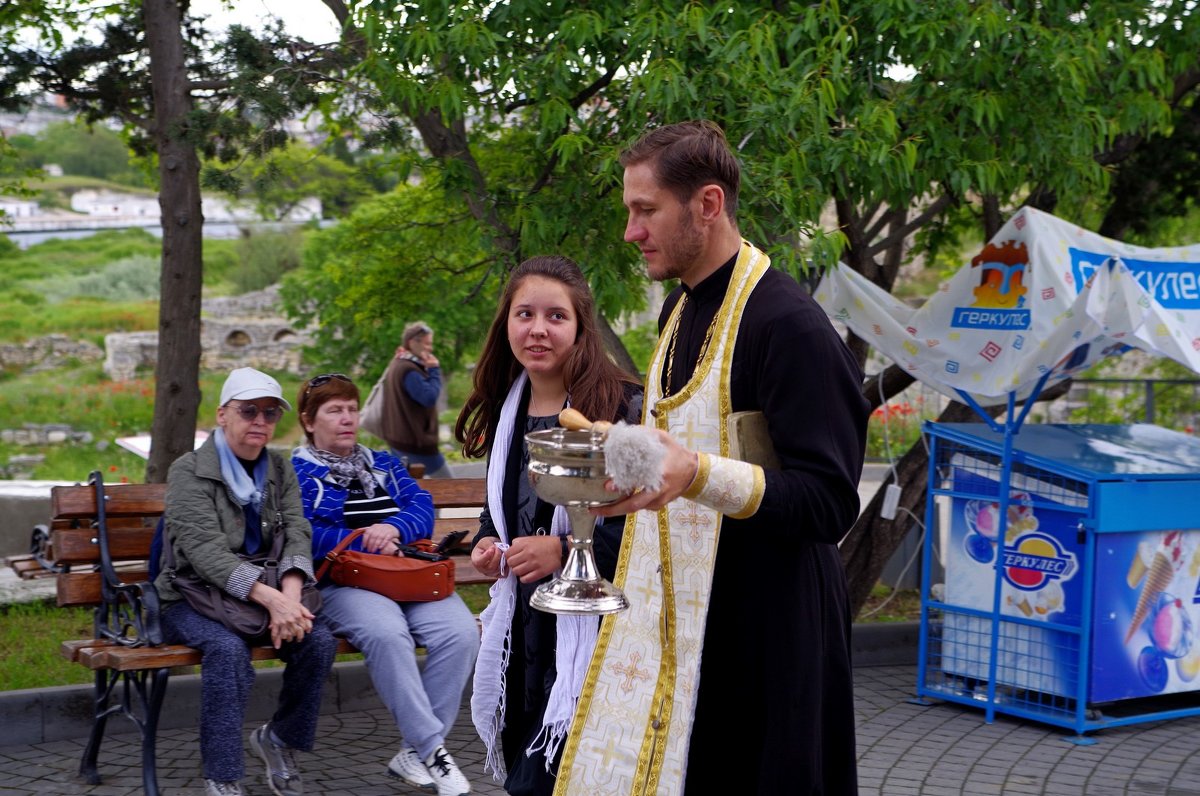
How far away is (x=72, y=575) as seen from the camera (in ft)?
18.1

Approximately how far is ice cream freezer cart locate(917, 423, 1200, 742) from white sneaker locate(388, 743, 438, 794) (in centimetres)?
285

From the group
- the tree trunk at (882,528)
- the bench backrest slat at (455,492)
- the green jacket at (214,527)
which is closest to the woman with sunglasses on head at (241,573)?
the green jacket at (214,527)

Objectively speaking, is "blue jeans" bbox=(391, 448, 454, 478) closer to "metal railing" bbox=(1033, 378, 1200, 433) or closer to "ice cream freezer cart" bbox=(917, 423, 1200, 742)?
"ice cream freezer cart" bbox=(917, 423, 1200, 742)

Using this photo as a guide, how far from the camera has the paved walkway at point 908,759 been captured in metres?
5.38

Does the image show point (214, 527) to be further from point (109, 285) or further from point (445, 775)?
point (109, 285)

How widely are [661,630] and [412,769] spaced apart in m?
2.91

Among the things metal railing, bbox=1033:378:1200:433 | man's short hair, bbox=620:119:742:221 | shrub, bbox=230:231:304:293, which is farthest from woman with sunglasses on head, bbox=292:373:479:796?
shrub, bbox=230:231:304:293

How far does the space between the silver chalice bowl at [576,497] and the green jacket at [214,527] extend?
9.51 ft

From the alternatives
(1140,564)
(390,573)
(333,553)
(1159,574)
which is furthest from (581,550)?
(1159,574)

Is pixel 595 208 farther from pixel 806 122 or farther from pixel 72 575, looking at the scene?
pixel 72 575

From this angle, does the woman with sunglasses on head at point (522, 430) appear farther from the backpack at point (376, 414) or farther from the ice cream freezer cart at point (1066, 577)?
the backpack at point (376, 414)

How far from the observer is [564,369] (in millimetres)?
3459

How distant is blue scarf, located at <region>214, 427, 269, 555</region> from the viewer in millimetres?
5270

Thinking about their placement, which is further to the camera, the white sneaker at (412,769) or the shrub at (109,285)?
the shrub at (109,285)
